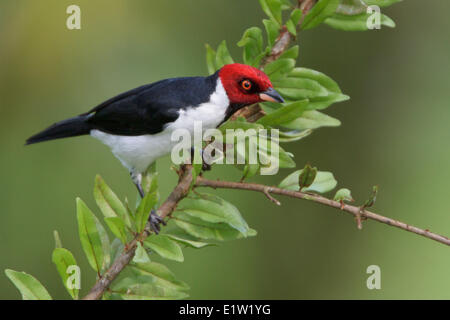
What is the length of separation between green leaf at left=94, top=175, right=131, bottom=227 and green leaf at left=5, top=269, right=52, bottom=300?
0.94 feet

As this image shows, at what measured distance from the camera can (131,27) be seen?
4.61 m

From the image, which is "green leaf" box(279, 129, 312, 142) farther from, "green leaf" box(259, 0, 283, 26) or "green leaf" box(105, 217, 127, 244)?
"green leaf" box(105, 217, 127, 244)

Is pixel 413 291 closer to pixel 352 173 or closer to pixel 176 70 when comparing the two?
pixel 352 173

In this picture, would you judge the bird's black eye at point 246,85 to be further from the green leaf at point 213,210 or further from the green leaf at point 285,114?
the green leaf at point 213,210

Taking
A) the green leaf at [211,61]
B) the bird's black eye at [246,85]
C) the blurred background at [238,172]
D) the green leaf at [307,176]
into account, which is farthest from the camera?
the blurred background at [238,172]

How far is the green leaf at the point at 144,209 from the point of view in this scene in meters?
1.50

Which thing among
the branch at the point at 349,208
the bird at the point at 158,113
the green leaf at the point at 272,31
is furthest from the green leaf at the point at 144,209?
the green leaf at the point at 272,31

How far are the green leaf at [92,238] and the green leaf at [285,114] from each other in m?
0.62

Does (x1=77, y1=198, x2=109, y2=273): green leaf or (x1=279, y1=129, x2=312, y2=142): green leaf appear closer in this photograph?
(x1=77, y1=198, x2=109, y2=273): green leaf

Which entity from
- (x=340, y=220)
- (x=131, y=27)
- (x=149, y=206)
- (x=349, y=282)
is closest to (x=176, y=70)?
(x=131, y=27)

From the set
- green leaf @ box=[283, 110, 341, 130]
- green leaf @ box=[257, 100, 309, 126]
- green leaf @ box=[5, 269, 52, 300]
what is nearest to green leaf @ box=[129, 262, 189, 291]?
green leaf @ box=[5, 269, 52, 300]

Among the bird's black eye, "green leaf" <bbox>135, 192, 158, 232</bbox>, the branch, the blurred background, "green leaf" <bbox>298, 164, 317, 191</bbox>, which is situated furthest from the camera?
the blurred background

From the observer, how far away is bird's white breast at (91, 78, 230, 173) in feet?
8.00
